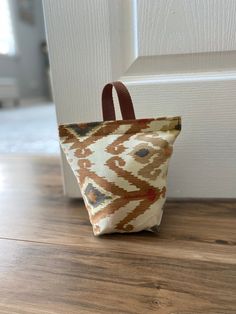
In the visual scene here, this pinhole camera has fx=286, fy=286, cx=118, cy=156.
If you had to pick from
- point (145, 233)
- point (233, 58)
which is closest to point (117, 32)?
point (233, 58)

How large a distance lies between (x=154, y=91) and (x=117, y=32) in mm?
146

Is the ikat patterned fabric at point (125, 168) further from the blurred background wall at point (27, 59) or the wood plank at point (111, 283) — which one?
the blurred background wall at point (27, 59)

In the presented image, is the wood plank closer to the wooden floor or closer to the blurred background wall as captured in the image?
the wooden floor

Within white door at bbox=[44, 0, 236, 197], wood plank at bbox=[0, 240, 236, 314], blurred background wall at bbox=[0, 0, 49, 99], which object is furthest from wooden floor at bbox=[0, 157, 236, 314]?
blurred background wall at bbox=[0, 0, 49, 99]

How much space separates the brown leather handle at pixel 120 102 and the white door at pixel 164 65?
76 mm

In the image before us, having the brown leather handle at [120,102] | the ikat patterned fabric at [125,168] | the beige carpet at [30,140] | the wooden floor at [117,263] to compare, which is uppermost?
the brown leather handle at [120,102]

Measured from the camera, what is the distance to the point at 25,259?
1.54 ft

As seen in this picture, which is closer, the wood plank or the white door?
the wood plank

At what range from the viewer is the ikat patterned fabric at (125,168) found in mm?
494

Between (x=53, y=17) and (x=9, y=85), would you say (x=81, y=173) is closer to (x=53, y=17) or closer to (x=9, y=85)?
(x=53, y=17)

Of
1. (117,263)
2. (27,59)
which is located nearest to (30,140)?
(117,263)

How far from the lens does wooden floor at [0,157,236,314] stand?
36 cm

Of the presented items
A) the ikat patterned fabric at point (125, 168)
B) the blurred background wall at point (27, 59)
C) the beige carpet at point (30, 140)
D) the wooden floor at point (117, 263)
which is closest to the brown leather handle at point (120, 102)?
the ikat patterned fabric at point (125, 168)

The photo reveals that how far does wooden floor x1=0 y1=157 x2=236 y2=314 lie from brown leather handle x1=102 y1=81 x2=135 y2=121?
0.74 feet
